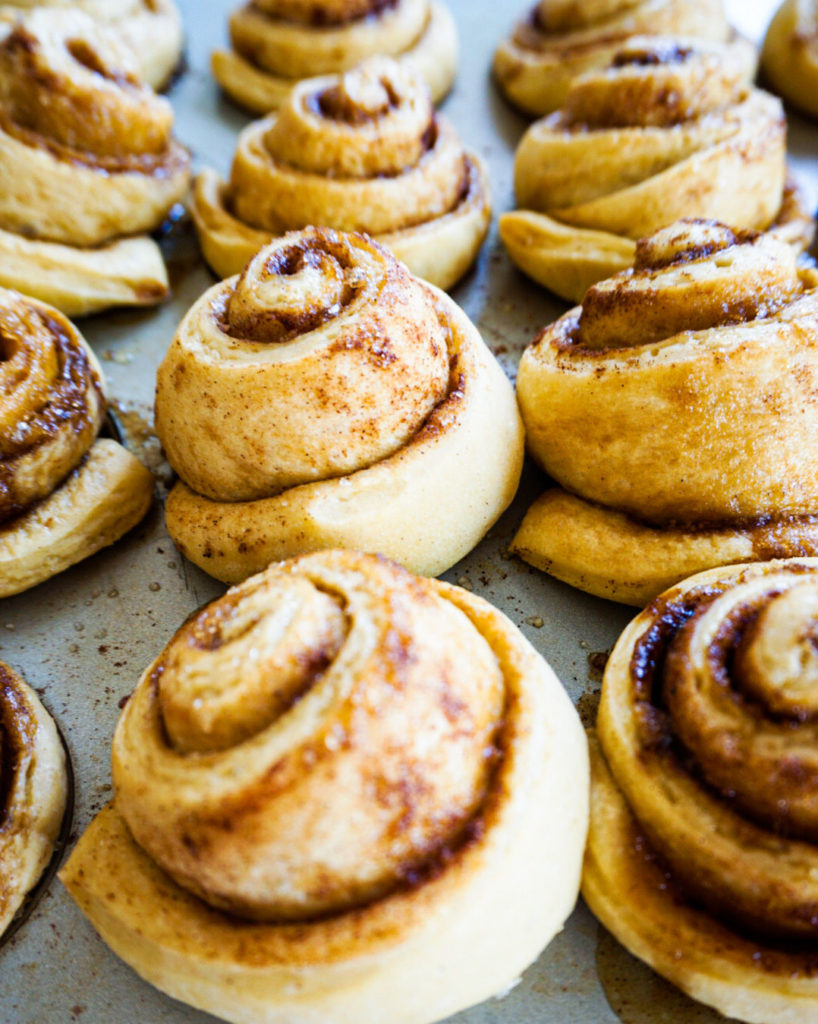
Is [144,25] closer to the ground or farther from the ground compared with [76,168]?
farther from the ground

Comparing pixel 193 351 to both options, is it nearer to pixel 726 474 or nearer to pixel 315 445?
pixel 315 445

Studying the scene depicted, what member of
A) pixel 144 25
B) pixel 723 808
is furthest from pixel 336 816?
pixel 144 25

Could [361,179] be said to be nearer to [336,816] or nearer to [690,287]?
[690,287]

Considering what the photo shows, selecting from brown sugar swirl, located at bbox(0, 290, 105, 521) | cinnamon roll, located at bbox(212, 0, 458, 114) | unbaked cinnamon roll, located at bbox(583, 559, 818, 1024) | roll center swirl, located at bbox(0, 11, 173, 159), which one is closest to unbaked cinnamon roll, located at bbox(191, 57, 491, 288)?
roll center swirl, located at bbox(0, 11, 173, 159)

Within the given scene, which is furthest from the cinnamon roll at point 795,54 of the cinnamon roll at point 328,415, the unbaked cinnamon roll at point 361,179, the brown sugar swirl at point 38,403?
the brown sugar swirl at point 38,403

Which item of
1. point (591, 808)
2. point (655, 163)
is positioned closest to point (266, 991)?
point (591, 808)

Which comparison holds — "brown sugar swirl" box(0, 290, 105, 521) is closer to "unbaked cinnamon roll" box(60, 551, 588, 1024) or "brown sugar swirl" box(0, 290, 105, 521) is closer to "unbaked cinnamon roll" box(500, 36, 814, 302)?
"unbaked cinnamon roll" box(60, 551, 588, 1024)

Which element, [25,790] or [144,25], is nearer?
[25,790]
